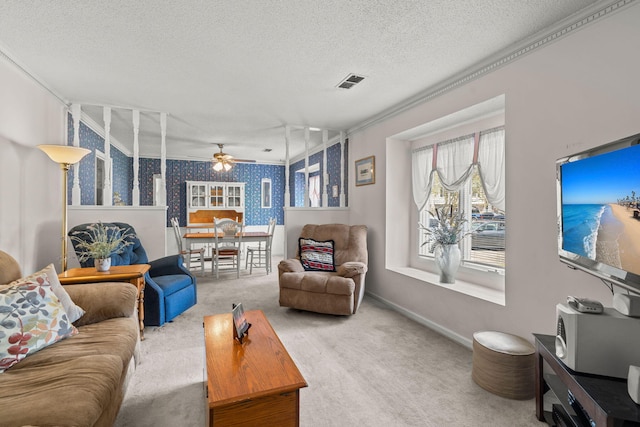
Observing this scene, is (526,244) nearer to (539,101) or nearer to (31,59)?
(539,101)

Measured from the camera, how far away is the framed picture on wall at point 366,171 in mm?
4375

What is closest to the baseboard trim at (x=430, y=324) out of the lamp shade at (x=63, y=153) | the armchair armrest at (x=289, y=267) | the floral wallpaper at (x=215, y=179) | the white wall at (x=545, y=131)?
the white wall at (x=545, y=131)

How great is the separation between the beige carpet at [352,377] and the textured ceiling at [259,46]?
2.52 metres

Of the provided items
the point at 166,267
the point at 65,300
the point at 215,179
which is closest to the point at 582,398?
the point at 65,300

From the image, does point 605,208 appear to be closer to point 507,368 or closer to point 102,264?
point 507,368

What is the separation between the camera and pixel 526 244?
2336mm

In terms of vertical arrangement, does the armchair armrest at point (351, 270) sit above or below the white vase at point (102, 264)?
below

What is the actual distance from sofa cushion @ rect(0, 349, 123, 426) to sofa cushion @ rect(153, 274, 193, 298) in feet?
5.47

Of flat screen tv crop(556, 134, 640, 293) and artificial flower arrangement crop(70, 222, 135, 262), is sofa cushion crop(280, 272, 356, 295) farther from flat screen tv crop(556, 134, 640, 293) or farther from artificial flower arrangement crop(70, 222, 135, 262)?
flat screen tv crop(556, 134, 640, 293)

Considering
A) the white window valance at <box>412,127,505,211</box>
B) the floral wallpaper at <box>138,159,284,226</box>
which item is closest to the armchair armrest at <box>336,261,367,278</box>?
the white window valance at <box>412,127,505,211</box>

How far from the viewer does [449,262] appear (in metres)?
3.20

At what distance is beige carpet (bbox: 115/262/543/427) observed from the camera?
182 centimetres

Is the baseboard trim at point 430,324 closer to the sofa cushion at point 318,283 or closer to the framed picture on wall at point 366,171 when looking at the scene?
the sofa cushion at point 318,283

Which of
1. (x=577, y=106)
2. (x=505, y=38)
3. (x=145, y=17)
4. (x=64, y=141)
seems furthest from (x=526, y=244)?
(x=64, y=141)
